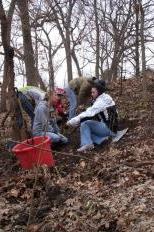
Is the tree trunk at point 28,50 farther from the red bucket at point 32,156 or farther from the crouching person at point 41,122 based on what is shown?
the red bucket at point 32,156

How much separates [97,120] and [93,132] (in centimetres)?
28

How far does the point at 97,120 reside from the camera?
30.9 feet

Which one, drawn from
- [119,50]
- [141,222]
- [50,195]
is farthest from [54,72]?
[119,50]

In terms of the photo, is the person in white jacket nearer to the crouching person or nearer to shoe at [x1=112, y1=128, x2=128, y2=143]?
shoe at [x1=112, y1=128, x2=128, y2=143]

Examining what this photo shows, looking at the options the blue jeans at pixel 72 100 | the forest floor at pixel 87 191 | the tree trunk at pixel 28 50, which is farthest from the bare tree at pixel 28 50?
the forest floor at pixel 87 191

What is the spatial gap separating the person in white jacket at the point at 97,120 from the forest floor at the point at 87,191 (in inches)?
8.3

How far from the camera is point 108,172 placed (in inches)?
301

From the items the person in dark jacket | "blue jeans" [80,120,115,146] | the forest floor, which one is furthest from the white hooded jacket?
the person in dark jacket

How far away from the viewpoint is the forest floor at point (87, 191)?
6.02 metres

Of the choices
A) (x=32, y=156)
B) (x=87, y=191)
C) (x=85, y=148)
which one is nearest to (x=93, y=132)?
(x=85, y=148)

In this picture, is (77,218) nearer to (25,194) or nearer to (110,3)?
(25,194)

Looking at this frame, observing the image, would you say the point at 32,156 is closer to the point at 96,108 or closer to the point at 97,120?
the point at 96,108

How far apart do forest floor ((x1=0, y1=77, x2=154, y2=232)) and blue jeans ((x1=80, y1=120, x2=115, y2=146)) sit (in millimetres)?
193

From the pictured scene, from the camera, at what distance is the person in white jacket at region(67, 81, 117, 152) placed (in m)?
9.07
